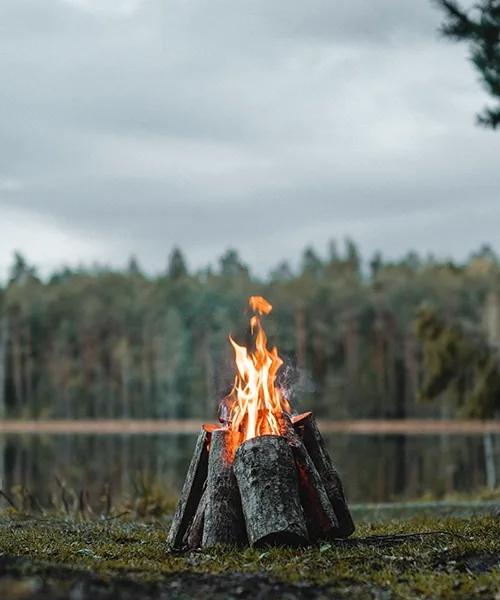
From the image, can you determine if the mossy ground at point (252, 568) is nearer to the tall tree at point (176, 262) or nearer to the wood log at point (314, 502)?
the wood log at point (314, 502)

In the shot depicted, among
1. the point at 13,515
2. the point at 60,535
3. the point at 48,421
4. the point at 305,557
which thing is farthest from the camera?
the point at 48,421

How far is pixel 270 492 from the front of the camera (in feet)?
26.1

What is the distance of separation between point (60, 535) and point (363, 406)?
54025 millimetres

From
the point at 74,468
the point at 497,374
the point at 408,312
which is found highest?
the point at 408,312

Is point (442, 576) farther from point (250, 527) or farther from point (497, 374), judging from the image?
point (497, 374)

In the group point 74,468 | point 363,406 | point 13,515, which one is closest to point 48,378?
point 363,406

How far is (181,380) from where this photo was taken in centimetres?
Answer: 7144

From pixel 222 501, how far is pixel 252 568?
1.26m

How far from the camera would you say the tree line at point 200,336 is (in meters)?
65.6

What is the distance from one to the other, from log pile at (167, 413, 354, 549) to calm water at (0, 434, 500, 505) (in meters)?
5.86

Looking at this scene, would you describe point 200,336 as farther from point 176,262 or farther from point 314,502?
point 314,502

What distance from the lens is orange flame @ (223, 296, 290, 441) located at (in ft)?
29.1

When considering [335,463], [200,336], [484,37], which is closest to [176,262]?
[200,336]

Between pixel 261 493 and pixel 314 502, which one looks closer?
pixel 261 493
